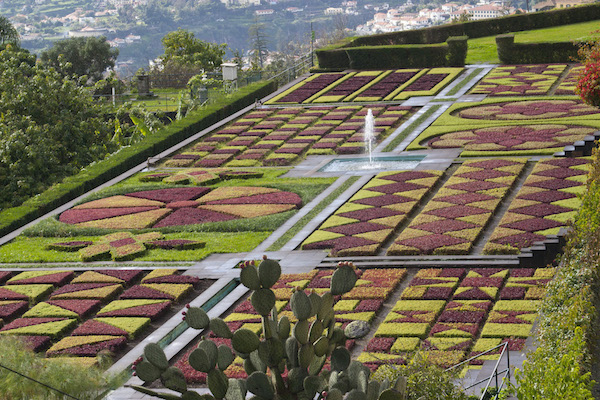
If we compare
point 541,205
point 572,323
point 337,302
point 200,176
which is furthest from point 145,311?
point 200,176

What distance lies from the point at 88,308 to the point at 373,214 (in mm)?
9335

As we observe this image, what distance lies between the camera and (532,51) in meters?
51.9

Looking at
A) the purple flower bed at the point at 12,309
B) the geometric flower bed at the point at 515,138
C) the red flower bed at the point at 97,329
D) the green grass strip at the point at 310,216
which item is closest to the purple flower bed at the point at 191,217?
the green grass strip at the point at 310,216

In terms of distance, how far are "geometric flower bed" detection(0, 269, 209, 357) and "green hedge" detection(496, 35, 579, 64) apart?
3285 cm

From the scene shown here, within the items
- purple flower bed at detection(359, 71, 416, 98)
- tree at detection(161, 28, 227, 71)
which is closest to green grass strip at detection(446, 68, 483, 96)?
purple flower bed at detection(359, 71, 416, 98)

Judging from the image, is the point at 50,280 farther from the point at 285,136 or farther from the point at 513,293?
the point at 285,136

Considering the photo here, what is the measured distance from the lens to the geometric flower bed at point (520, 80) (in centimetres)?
4459

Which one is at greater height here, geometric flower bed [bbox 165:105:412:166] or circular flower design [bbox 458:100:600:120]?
circular flower design [bbox 458:100:600:120]

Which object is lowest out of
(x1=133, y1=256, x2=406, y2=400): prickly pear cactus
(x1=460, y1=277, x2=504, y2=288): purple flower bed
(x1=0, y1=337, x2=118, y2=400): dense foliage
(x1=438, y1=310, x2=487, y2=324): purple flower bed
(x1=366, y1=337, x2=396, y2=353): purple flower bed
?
(x1=366, y1=337, x2=396, y2=353): purple flower bed

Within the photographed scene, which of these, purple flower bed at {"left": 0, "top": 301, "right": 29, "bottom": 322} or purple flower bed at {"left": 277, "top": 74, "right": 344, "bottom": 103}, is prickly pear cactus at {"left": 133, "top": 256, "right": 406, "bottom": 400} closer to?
purple flower bed at {"left": 0, "top": 301, "right": 29, "bottom": 322}

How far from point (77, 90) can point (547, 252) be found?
26053mm

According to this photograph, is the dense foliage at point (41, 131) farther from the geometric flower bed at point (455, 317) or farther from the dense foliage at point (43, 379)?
the dense foliage at point (43, 379)

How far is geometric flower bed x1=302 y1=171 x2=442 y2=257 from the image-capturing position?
2570 centimetres

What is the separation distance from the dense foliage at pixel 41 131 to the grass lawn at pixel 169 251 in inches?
347
